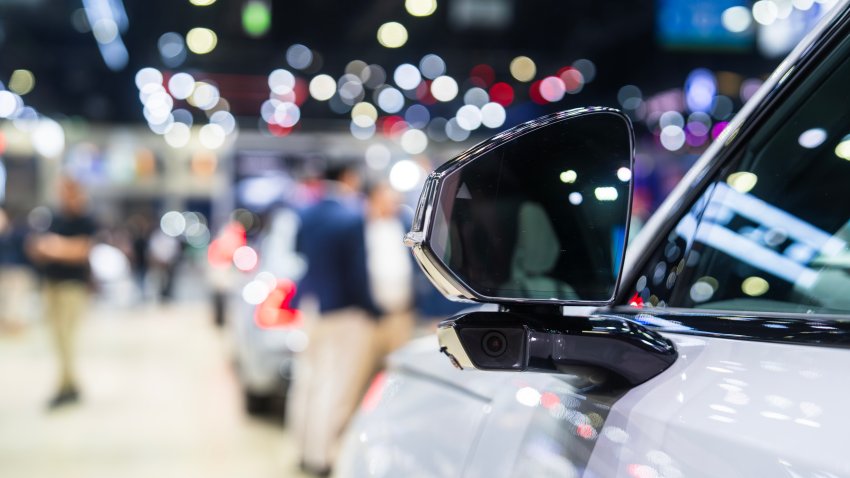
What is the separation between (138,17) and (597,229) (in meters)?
16.0

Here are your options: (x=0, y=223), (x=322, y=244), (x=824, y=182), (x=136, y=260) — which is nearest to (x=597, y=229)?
(x=824, y=182)

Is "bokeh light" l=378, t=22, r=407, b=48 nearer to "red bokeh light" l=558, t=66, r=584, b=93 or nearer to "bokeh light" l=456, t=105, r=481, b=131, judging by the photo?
"red bokeh light" l=558, t=66, r=584, b=93

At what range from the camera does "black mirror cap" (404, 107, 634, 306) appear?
1.26m

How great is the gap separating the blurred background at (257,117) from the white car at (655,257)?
70cm

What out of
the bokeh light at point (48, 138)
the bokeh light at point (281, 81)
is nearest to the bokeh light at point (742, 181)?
the bokeh light at point (281, 81)

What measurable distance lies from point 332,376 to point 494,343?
466 cm

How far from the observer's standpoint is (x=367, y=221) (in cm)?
600

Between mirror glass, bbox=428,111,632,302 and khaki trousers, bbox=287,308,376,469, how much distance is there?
4.47m

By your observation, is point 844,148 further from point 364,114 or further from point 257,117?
point 364,114

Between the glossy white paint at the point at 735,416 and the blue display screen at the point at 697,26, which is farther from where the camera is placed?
the blue display screen at the point at 697,26

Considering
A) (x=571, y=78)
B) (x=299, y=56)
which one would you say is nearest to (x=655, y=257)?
(x=299, y=56)

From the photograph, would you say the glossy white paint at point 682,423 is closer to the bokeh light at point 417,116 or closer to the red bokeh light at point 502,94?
the red bokeh light at point 502,94

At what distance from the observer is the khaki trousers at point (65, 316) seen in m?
8.73

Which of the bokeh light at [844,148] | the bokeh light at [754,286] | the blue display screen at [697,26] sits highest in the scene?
the blue display screen at [697,26]
